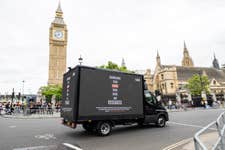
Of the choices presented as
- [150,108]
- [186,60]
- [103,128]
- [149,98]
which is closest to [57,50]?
[186,60]

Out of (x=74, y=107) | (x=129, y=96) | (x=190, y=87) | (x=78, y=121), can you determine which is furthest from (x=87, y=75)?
(x=190, y=87)

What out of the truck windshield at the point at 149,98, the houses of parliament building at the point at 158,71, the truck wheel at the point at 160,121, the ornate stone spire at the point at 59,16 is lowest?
the truck wheel at the point at 160,121

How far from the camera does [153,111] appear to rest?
1106 centimetres

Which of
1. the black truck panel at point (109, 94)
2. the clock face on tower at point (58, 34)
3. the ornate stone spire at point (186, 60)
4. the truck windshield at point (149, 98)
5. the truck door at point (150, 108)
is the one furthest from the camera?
the ornate stone spire at point (186, 60)

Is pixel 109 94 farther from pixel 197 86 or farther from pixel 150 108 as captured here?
pixel 197 86

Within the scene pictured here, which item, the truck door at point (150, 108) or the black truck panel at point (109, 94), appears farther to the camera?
the truck door at point (150, 108)

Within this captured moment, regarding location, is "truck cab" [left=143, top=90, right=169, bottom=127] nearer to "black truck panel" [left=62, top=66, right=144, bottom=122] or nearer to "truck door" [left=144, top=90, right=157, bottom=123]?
"truck door" [left=144, top=90, right=157, bottom=123]

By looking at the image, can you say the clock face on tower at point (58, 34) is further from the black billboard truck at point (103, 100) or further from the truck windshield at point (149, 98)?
the truck windshield at point (149, 98)

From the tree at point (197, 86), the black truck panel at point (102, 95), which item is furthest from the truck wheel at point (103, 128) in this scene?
the tree at point (197, 86)

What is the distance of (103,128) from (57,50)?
7928cm

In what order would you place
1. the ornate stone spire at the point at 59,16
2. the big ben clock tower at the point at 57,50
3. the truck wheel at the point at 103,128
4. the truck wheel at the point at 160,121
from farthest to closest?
the ornate stone spire at the point at 59,16 → the big ben clock tower at the point at 57,50 → the truck wheel at the point at 160,121 → the truck wheel at the point at 103,128

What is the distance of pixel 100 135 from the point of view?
8734 millimetres

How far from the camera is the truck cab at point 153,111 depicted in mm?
10787

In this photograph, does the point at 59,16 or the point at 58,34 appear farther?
the point at 59,16
